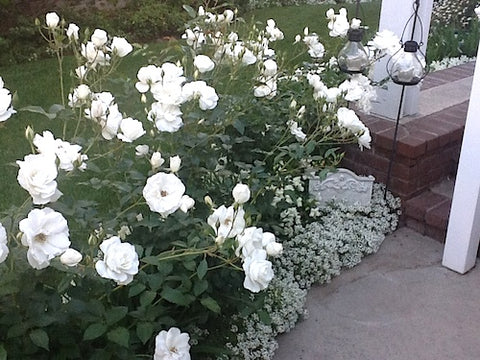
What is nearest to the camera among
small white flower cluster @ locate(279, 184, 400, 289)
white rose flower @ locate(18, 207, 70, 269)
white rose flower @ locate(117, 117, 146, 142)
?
white rose flower @ locate(18, 207, 70, 269)

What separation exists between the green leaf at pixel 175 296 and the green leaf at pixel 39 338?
33 cm

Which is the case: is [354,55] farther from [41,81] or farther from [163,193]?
[41,81]

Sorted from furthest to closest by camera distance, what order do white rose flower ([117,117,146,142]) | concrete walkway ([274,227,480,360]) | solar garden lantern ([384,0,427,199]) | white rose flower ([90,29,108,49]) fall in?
1. solar garden lantern ([384,0,427,199])
2. concrete walkway ([274,227,480,360])
3. white rose flower ([90,29,108,49])
4. white rose flower ([117,117,146,142])

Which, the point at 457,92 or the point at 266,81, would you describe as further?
the point at 457,92

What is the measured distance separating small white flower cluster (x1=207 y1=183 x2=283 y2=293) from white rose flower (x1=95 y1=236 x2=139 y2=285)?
23 cm

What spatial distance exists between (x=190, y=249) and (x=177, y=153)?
626 mm

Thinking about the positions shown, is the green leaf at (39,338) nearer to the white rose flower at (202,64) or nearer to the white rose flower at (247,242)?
the white rose flower at (247,242)

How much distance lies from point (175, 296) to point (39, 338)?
1.22 ft

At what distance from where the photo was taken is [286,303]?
263 centimetres

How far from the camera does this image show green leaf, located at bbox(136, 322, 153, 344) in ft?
5.79

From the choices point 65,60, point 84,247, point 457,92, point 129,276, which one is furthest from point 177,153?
point 65,60

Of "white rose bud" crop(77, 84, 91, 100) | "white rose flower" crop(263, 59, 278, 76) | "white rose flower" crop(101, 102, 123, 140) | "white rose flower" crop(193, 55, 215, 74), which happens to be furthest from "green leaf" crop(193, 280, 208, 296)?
"white rose flower" crop(263, 59, 278, 76)

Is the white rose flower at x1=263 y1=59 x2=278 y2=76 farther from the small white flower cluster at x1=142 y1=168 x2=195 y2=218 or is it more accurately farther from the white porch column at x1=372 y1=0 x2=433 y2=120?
the small white flower cluster at x1=142 y1=168 x2=195 y2=218

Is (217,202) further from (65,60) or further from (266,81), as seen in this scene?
(65,60)
